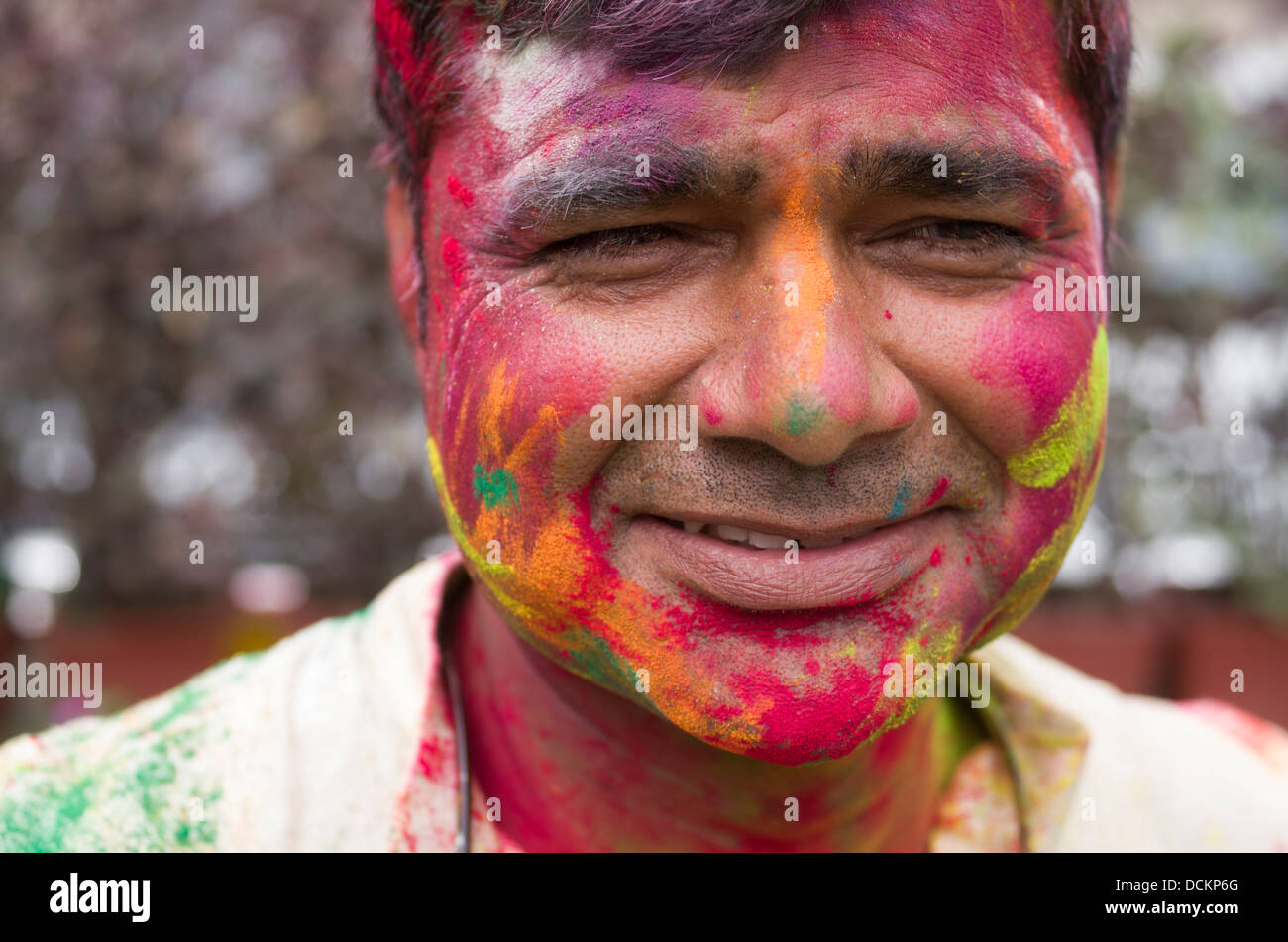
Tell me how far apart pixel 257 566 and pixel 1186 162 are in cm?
458

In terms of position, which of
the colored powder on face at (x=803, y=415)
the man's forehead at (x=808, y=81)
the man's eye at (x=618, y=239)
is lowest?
the colored powder on face at (x=803, y=415)

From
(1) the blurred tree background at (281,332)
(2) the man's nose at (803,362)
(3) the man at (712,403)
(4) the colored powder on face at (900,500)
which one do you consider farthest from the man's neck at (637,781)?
(1) the blurred tree background at (281,332)

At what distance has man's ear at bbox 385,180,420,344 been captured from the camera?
2.00 m

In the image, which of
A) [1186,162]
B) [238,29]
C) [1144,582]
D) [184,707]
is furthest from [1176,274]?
[184,707]

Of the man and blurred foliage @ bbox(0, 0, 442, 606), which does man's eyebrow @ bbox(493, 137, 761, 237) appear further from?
blurred foliage @ bbox(0, 0, 442, 606)

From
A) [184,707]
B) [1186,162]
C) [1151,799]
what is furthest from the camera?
[1186,162]

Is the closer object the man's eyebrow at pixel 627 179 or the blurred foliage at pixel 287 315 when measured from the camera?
the man's eyebrow at pixel 627 179

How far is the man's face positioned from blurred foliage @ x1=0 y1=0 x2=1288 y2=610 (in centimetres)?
248

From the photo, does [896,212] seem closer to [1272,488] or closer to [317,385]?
[317,385]

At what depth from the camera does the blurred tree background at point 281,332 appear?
4219 mm

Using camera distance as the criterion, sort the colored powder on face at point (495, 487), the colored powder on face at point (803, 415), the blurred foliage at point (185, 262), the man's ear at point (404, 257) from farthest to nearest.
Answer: the blurred foliage at point (185, 262) → the man's ear at point (404, 257) → the colored powder on face at point (495, 487) → the colored powder on face at point (803, 415)

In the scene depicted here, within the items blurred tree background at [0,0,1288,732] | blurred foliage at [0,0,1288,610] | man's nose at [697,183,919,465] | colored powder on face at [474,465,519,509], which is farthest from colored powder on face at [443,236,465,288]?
blurred foliage at [0,0,1288,610]

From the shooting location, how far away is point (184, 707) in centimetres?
206

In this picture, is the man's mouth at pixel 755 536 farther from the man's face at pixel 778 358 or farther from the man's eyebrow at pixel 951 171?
the man's eyebrow at pixel 951 171
